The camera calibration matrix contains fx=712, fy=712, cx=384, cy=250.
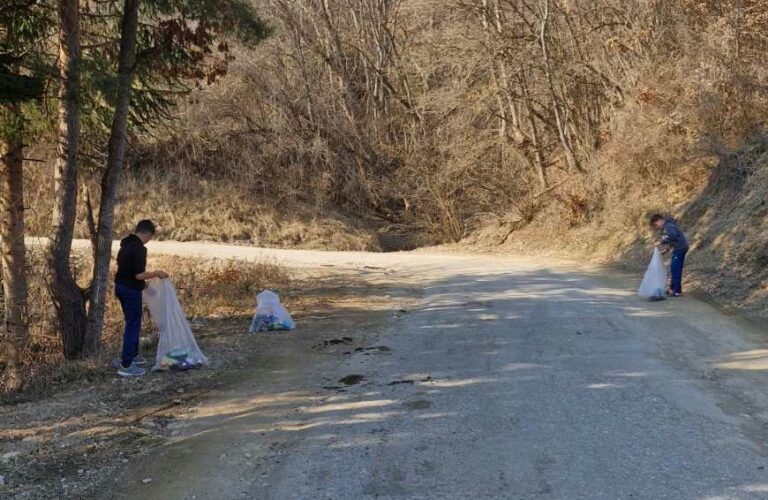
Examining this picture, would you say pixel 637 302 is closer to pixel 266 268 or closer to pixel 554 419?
pixel 554 419

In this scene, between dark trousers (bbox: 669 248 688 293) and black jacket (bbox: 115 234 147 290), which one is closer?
black jacket (bbox: 115 234 147 290)

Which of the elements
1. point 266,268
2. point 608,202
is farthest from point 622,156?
point 266,268

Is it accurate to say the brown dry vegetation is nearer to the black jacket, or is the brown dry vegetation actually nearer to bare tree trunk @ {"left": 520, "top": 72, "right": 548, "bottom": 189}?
bare tree trunk @ {"left": 520, "top": 72, "right": 548, "bottom": 189}

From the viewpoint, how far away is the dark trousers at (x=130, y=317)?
820cm

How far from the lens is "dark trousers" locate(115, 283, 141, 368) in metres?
8.20

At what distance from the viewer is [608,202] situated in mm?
21672

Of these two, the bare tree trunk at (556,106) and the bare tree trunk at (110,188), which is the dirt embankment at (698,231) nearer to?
the bare tree trunk at (556,106)

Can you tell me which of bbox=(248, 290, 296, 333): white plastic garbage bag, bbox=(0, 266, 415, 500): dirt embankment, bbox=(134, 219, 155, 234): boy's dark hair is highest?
bbox=(134, 219, 155, 234): boy's dark hair

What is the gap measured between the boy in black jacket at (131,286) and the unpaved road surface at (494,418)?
136 centimetres

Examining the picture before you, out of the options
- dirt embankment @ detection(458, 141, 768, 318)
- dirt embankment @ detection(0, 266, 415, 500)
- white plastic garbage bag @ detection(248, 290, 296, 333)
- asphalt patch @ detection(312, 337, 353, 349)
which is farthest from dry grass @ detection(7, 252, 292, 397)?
dirt embankment @ detection(458, 141, 768, 318)

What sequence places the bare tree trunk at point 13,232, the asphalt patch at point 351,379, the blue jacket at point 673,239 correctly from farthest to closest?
the blue jacket at point 673,239, the bare tree trunk at point 13,232, the asphalt patch at point 351,379

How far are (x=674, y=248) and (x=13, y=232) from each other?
10718mm

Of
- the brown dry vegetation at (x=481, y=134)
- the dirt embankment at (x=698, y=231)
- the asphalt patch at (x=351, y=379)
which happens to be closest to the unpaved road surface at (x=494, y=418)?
the asphalt patch at (x=351, y=379)

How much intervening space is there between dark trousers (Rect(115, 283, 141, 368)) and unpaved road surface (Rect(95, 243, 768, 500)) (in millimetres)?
1367
